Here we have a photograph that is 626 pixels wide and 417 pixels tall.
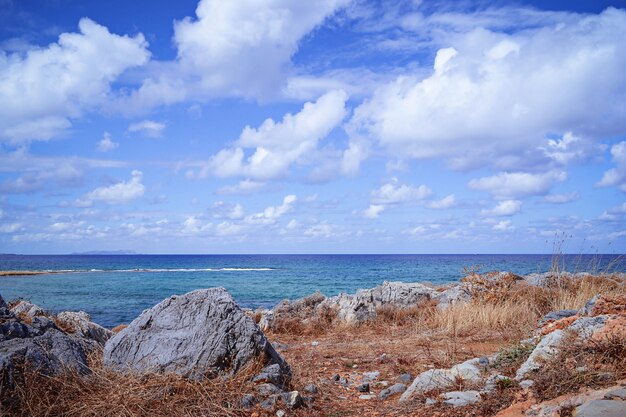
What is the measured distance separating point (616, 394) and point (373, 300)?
11.1 m

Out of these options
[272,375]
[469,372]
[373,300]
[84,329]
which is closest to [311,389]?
[272,375]

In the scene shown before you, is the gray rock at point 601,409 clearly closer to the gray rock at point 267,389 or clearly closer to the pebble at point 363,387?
the pebble at point 363,387

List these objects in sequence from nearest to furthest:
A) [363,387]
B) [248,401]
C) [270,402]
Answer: [248,401] < [270,402] < [363,387]

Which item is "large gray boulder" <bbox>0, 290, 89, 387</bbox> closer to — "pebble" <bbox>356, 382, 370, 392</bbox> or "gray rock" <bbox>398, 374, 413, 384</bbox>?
"pebble" <bbox>356, 382, 370, 392</bbox>

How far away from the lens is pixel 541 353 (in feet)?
19.8

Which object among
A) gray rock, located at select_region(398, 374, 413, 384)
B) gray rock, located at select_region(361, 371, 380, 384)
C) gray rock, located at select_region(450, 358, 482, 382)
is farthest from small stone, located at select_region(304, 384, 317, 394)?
gray rock, located at select_region(450, 358, 482, 382)

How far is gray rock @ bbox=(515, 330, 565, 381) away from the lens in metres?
5.76

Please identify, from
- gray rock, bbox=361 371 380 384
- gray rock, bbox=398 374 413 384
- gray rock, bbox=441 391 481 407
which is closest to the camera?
gray rock, bbox=441 391 481 407

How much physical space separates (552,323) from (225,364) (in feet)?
16.7

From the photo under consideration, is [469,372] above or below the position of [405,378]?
above

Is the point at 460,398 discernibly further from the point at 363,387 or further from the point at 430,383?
the point at 363,387

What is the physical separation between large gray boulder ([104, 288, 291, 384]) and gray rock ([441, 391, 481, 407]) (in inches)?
80.8

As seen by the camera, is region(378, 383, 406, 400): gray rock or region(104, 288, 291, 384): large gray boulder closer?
region(104, 288, 291, 384): large gray boulder

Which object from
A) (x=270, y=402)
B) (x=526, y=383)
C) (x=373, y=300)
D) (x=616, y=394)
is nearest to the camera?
(x=616, y=394)
